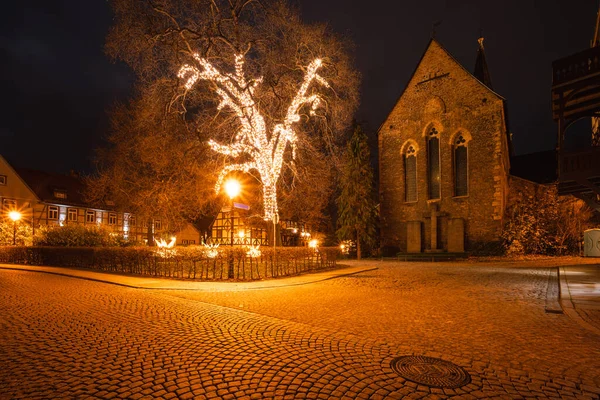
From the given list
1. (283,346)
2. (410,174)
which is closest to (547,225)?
(410,174)

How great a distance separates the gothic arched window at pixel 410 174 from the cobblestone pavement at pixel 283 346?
19813mm

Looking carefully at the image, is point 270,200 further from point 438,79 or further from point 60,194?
point 60,194

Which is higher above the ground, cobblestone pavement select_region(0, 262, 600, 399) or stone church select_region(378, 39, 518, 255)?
stone church select_region(378, 39, 518, 255)

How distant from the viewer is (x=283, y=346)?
535cm

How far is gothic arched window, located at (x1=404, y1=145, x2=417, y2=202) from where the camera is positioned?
29.3 metres

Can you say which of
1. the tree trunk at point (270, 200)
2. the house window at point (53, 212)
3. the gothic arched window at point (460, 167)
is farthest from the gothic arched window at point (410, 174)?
the house window at point (53, 212)

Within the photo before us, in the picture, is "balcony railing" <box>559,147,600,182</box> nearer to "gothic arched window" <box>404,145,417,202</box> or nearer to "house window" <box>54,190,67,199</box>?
"gothic arched window" <box>404,145,417,202</box>

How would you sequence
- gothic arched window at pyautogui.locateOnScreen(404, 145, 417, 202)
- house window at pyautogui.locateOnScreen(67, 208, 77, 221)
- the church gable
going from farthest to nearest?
house window at pyautogui.locateOnScreen(67, 208, 77, 221) < gothic arched window at pyautogui.locateOnScreen(404, 145, 417, 202) < the church gable

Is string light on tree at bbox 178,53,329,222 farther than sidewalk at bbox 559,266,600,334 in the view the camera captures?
Yes

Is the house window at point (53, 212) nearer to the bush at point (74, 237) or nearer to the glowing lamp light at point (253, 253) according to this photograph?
the bush at point (74, 237)

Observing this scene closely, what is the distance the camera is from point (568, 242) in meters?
26.5

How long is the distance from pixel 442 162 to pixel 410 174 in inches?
109

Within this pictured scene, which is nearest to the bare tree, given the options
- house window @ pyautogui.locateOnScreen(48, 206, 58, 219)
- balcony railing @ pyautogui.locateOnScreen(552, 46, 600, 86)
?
balcony railing @ pyautogui.locateOnScreen(552, 46, 600, 86)

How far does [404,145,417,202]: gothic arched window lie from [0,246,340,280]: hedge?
43.2 ft
